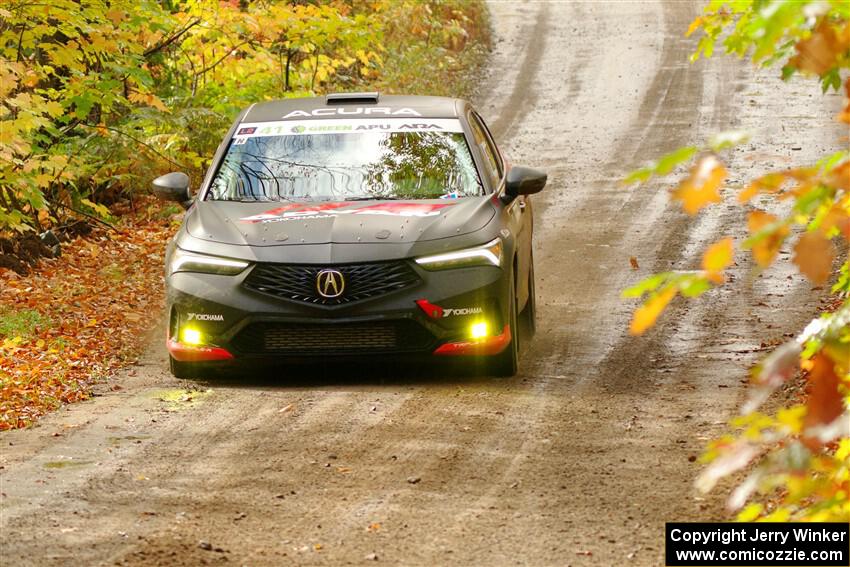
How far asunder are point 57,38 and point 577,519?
32.7 feet

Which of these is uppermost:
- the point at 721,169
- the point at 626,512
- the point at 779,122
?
the point at 721,169

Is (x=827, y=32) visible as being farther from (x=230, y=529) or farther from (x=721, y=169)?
(x=230, y=529)

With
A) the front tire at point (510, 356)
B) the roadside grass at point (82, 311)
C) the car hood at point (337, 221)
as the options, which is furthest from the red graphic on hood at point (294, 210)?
the roadside grass at point (82, 311)

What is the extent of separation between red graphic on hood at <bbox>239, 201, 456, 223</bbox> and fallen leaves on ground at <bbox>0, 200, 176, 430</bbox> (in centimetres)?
166

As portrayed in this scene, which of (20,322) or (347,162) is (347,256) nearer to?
(347,162)

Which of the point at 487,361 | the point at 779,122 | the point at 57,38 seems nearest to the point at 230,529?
the point at 487,361

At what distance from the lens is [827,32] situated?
2.63m

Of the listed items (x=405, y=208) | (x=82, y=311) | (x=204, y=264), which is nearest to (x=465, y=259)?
(x=405, y=208)

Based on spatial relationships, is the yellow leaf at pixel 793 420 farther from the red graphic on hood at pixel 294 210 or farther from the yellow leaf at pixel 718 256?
the red graphic on hood at pixel 294 210

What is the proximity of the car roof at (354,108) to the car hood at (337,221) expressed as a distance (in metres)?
1.01

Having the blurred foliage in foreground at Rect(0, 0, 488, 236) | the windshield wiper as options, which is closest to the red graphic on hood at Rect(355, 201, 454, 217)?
the windshield wiper

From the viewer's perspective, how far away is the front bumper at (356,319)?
27.0 feet

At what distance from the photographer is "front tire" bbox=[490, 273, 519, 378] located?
339 inches

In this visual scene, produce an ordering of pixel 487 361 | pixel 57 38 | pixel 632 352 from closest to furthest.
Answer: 1. pixel 487 361
2. pixel 632 352
3. pixel 57 38
